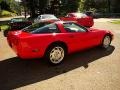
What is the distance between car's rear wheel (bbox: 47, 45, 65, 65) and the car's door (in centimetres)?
47

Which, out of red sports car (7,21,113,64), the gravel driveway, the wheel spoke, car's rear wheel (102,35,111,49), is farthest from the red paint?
car's rear wheel (102,35,111,49)

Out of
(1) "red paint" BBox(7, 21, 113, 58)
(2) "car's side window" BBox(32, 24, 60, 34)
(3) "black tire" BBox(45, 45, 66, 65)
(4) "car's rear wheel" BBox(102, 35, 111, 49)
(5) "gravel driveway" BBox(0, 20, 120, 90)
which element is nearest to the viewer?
(5) "gravel driveway" BBox(0, 20, 120, 90)

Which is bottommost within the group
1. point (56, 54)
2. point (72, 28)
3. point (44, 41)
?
point (56, 54)

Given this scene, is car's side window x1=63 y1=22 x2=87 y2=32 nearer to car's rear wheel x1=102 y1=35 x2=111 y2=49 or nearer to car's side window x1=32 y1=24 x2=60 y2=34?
car's side window x1=32 y1=24 x2=60 y2=34

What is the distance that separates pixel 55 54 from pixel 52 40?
44cm

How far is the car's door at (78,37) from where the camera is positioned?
6.86 meters

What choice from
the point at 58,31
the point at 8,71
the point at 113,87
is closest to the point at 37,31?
the point at 58,31

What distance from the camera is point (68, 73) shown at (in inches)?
229

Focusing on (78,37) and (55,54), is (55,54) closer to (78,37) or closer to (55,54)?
(55,54)

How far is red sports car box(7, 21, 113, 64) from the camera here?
5.95 metres

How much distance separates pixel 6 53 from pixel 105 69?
412cm

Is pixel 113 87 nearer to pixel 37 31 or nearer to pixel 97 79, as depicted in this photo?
pixel 97 79

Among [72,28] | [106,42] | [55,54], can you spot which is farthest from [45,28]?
[106,42]

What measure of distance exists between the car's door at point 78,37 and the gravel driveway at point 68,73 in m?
0.41
